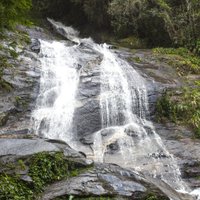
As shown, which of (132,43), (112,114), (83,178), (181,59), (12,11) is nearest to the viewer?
(83,178)

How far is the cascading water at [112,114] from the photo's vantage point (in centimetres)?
1175

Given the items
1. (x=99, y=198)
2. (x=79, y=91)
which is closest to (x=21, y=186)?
(x=99, y=198)

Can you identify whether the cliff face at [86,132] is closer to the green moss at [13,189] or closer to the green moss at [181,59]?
the green moss at [13,189]

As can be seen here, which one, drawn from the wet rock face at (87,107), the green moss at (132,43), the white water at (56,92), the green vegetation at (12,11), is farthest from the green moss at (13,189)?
the green moss at (132,43)

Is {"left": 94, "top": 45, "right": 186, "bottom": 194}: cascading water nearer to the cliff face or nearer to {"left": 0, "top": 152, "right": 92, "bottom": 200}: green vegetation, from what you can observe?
the cliff face

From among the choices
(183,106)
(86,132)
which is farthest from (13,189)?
(183,106)

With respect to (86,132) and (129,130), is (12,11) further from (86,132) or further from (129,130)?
(129,130)

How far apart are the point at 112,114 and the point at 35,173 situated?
628cm

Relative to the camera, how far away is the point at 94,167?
868 centimetres

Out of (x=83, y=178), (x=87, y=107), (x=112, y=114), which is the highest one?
(x=87, y=107)

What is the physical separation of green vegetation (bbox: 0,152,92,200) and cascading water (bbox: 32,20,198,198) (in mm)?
3257

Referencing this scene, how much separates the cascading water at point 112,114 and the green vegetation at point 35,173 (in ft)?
10.7

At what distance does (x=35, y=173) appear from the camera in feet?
26.4

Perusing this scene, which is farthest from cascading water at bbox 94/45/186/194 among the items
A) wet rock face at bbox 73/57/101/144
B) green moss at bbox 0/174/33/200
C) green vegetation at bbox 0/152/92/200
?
green moss at bbox 0/174/33/200
